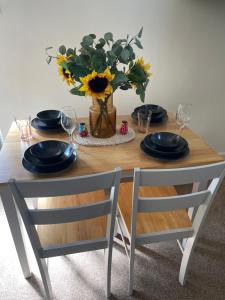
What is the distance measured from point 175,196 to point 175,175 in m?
0.18

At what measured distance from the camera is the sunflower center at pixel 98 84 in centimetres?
111

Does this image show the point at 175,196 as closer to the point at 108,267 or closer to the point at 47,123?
the point at 108,267

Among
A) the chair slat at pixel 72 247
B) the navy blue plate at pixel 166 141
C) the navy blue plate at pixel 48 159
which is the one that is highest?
the navy blue plate at pixel 166 141

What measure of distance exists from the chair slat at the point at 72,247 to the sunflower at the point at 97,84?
71 centimetres

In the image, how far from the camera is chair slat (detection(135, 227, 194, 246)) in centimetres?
120

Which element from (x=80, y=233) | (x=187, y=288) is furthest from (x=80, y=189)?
(x=187, y=288)

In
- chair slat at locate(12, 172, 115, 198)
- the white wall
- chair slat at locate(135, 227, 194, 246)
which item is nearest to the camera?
chair slat at locate(12, 172, 115, 198)

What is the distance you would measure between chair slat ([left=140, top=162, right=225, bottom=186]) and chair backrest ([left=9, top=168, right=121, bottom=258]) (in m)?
0.11

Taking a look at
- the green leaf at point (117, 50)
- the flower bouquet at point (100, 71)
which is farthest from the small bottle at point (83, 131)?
the green leaf at point (117, 50)

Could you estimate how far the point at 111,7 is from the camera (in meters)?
1.78

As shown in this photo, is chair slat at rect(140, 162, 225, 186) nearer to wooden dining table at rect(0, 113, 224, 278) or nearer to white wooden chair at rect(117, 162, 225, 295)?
white wooden chair at rect(117, 162, 225, 295)

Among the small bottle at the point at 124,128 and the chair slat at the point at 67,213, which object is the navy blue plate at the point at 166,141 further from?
the chair slat at the point at 67,213

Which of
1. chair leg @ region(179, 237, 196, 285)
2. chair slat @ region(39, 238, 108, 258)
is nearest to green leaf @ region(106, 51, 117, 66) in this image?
chair slat @ region(39, 238, 108, 258)

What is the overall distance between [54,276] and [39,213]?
0.72 metres
